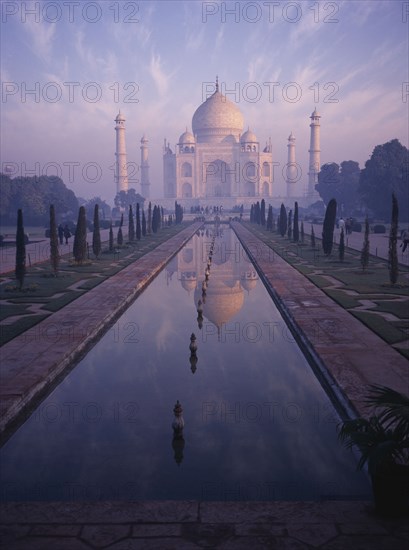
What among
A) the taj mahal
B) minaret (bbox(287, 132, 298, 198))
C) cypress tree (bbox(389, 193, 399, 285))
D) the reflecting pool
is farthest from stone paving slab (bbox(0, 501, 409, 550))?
minaret (bbox(287, 132, 298, 198))

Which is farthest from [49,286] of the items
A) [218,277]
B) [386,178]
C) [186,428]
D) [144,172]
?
[144,172]

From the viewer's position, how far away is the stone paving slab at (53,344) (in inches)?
240

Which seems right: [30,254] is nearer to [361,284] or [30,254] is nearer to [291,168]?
[361,284]

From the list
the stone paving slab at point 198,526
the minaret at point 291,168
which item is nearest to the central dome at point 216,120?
the minaret at point 291,168

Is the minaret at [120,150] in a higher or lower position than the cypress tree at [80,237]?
higher

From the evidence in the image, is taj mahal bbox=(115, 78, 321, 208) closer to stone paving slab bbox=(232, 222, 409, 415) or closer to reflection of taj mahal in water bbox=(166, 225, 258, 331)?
reflection of taj mahal in water bbox=(166, 225, 258, 331)

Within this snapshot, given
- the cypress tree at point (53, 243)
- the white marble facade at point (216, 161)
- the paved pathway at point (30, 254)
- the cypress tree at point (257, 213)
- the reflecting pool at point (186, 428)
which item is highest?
the white marble facade at point (216, 161)

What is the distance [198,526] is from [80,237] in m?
14.3

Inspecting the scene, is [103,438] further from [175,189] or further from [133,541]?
[175,189]

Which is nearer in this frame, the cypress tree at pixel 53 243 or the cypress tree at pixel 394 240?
the cypress tree at pixel 394 240

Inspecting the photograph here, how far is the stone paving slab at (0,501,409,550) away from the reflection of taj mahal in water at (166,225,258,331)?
5719 mm

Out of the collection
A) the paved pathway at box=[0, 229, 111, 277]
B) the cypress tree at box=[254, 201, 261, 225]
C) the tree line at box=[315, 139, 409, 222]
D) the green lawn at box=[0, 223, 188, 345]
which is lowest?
the green lawn at box=[0, 223, 188, 345]

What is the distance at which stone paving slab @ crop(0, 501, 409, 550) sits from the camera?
3.48 metres

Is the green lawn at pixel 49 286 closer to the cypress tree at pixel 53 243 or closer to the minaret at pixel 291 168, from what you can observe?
the cypress tree at pixel 53 243
